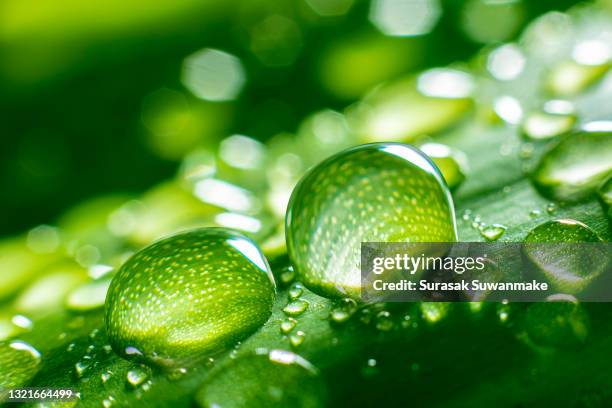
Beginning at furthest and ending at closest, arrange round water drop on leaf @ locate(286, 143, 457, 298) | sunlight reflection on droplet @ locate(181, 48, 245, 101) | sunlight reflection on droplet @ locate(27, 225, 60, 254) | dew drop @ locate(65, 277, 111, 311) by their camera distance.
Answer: sunlight reflection on droplet @ locate(181, 48, 245, 101) → sunlight reflection on droplet @ locate(27, 225, 60, 254) → dew drop @ locate(65, 277, 111, 311) → round water drop on leaf @ locate(286, 143, 457, 298)

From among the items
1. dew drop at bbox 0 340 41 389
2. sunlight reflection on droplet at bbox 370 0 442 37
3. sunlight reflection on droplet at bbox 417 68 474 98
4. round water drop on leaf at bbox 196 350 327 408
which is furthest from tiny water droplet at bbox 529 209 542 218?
sunlight reflection on droplet at bbox 370 0 442 37

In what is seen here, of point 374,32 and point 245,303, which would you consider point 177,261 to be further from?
point 374,32

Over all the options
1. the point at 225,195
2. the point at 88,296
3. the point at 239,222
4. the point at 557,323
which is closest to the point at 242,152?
the point at 225,195

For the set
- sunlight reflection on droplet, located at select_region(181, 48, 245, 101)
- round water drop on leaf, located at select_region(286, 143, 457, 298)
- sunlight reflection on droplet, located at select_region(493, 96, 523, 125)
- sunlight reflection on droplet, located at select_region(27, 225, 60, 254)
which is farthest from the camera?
sunlight reflection on droplet, located at select_region(181, 48, 245, 101)

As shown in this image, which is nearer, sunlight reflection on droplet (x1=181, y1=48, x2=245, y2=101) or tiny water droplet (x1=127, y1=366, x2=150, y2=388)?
tiny water droplet (x1=127, y1=366, x2=150, y2=388)

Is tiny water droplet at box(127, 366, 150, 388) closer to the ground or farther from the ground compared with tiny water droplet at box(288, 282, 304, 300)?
closer to the ground

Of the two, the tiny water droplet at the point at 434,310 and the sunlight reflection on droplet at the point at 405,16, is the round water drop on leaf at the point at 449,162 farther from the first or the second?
the sunlight reflection on droplet at the point at 405,16

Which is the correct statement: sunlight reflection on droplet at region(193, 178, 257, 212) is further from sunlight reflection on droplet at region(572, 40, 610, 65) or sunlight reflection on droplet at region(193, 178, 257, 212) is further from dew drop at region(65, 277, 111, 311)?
sunlight reflection on droplet at region(572, 40, 610, 65)
